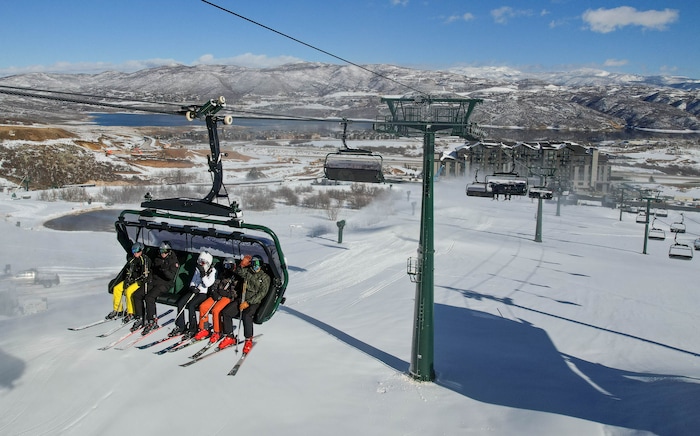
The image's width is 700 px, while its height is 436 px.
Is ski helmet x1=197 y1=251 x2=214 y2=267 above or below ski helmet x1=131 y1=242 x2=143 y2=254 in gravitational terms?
below

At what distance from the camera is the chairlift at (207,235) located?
6.82m

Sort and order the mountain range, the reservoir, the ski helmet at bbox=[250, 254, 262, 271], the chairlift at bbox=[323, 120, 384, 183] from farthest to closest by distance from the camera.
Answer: the mountain range, the reservoir, the chairlift at bbox=[323, 120, 384, 183], the ski helmet at bbox=[250, 254, 262, 271]

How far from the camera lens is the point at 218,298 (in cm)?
802

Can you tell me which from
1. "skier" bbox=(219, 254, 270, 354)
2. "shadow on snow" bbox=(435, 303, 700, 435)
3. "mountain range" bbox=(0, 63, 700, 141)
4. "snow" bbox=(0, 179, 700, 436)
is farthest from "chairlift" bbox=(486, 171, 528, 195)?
"mountain range" bbox=(0, 63, 700, 141)

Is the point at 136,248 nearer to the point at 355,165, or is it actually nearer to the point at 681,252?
the point at 355,165

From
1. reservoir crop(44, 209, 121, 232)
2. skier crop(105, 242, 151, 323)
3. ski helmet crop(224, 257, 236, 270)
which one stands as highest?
ski helmet crop(224, 257, 236, 270)

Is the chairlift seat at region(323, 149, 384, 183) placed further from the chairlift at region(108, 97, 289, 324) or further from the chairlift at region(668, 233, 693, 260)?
the chairlift at region(668, 233, 693, 260)

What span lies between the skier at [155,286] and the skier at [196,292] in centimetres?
37

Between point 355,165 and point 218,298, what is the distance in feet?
11.4

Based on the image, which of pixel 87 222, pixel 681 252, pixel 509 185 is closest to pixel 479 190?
pixel 509 185

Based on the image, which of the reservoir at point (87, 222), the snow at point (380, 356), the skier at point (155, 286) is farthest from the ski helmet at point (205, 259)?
the reservoir at point (87, 222)

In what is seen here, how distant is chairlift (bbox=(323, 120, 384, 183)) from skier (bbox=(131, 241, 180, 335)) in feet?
10.7

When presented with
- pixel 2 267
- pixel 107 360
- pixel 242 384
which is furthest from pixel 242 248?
pixel 2 267

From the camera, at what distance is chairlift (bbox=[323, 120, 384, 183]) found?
9.82 meters
